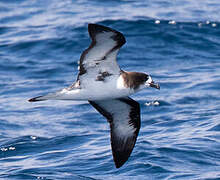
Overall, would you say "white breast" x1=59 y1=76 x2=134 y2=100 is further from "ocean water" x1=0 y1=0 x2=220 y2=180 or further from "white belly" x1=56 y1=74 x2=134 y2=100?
"ocean water" x1=0 y1=0 x2=220 y2=180

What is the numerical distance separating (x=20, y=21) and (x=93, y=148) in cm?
954

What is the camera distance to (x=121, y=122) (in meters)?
8.82

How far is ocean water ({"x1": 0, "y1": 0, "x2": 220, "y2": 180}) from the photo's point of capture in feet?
31.2

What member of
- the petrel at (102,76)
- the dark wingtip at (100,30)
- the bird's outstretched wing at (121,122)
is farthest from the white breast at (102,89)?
the bird's outstretched wing at (121,122)

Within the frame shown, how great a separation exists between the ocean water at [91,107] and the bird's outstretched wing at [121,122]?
53 cm

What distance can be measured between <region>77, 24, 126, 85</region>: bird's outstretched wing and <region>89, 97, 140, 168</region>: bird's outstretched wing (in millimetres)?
952

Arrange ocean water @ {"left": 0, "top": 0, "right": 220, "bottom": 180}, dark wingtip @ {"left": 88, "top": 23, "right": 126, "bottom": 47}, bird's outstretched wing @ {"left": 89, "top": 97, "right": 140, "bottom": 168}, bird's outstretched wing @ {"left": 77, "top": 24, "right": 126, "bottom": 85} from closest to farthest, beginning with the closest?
dark wingtip @ {"left": 88, "top": 23, "right": 126, "bottom": 47}, bird's outstretched wing @ {"left": 77, "top": 24, "right": 126, "bottom": 85}, bird's outstretched wing @ {"left": 89, "top": 97, "right": 140, "bottom": 168}, ocean water @ {"left": 0, "top": 0, "right": 220, "bottom": 180}

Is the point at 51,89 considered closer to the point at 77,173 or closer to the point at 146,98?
the point at 146,98

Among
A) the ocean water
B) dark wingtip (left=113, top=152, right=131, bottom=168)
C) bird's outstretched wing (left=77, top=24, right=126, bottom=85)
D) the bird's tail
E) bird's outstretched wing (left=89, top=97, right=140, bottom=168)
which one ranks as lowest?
the ocean water

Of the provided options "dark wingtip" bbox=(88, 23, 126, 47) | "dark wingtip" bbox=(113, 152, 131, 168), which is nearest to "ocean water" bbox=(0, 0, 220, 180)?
"dark wingtip" bbox=(113, 152, 131, 168)

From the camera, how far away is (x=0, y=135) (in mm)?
11289

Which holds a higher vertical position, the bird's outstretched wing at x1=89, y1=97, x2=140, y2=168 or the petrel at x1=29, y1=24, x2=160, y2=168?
the petrel at x1=29, y1=24, x2=160, y2=168

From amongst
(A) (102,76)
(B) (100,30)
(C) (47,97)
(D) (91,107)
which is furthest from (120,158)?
(D) (91,107)

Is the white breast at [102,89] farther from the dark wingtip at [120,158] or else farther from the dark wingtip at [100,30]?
the dark wingtip at [120,158]
